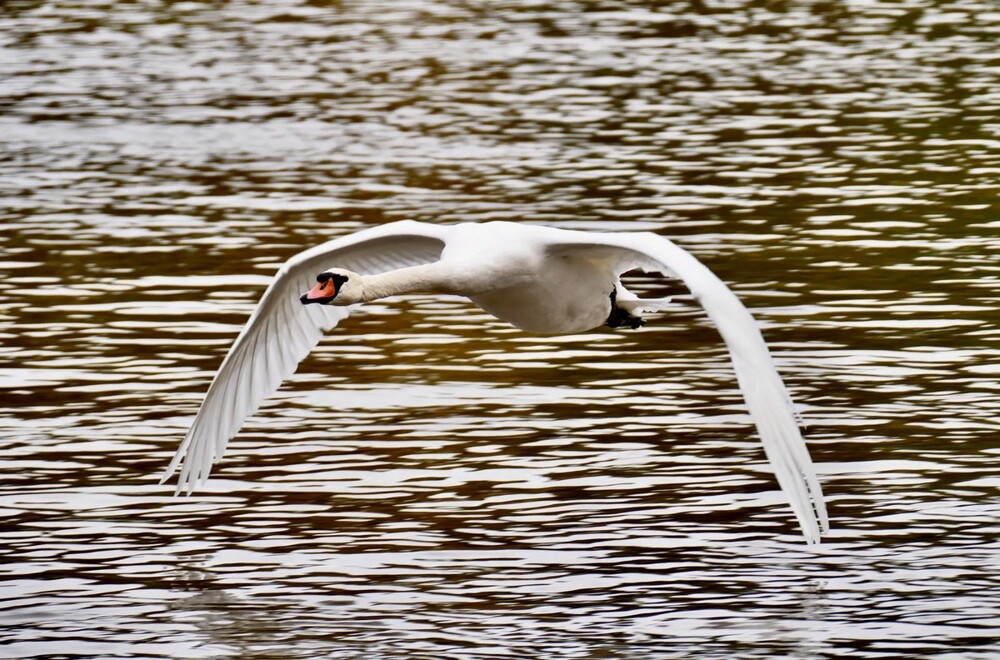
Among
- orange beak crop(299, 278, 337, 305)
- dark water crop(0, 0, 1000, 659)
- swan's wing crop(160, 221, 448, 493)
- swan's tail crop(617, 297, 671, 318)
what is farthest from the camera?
swan's tail crop(617, 297, 671, 318)

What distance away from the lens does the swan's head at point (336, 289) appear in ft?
38.2

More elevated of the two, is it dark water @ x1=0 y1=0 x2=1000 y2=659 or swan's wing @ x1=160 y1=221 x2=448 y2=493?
swan's wing @ x1=160 y1=221 x2=448 y2=493

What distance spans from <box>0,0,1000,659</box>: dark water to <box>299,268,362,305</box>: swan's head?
183 cm

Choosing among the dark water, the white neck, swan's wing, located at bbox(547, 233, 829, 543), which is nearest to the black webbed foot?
the dark water

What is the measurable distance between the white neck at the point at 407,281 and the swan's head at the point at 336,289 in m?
0.10

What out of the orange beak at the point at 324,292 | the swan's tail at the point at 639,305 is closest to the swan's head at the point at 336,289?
the orange beak at the point at 324,292

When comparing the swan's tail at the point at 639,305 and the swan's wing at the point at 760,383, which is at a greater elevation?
the swan's wing at the point at 760,383

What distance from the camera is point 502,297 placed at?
12.3 m

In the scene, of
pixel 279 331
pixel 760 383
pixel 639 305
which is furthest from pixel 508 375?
pixel 760 383

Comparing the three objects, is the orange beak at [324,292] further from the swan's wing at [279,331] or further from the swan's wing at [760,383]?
the swan's wing at [760,383]

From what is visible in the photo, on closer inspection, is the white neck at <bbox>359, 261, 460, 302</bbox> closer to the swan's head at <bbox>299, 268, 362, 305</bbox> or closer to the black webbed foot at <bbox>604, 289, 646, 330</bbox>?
the swan's head at <bbox>299, 268, 362, 305</bbox>

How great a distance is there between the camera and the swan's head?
38.2 feet

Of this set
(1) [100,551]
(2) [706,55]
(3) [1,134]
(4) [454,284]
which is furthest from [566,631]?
(2) [706,55]

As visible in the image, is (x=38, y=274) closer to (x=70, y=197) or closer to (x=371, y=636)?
(x=70, y=197)
